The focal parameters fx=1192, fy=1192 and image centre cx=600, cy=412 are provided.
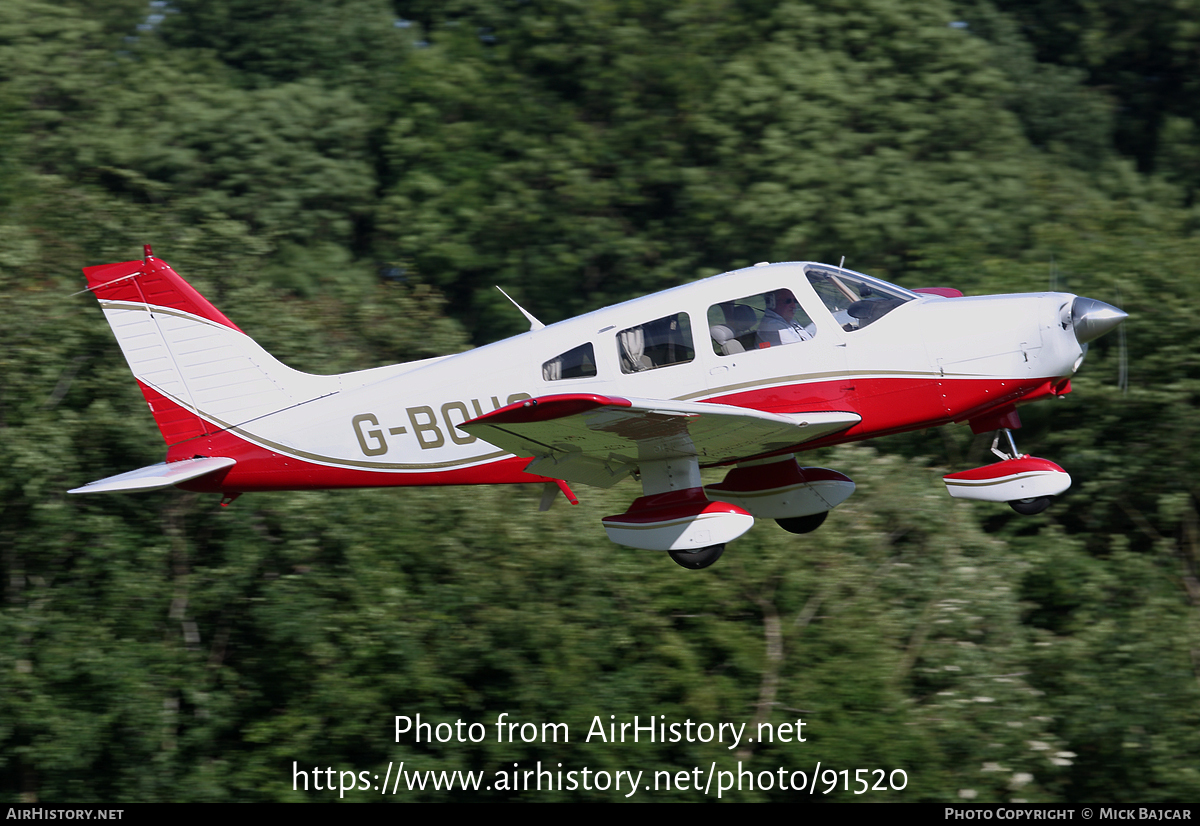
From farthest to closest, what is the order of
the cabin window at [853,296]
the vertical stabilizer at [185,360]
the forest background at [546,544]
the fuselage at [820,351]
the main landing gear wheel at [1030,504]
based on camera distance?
the forest background at [546,544] < the vertical stabilizer at [185,360] < the main landing gear wheel at [1030,504] < the cabin window at [853,296] < the fuselage at [820,351]

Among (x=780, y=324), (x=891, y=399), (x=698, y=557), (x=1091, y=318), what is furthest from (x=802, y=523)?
(x=1091, y=318)

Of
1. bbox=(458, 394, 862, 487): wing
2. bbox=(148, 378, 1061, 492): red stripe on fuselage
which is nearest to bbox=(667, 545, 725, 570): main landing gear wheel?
bbox=(458, 394, 862, 487): wing

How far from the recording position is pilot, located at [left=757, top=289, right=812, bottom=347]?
898cm

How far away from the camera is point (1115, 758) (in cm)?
1462

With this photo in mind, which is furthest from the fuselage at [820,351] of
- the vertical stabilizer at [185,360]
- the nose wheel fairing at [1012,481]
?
the vertical stabilizer at [185,360]

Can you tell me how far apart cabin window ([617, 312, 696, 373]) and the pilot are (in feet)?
2.01

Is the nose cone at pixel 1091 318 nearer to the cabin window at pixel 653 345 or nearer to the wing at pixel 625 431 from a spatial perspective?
the wing at pixel 625 431

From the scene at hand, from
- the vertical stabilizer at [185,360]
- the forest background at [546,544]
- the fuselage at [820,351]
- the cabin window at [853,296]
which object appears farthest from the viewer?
the forest background at [546,544]

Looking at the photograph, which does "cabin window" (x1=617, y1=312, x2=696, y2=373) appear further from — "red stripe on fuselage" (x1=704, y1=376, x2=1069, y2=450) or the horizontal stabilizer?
the horizontal stabilizer

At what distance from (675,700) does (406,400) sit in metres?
5.94

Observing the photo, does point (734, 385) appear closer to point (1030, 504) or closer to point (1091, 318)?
point (1030, 504)

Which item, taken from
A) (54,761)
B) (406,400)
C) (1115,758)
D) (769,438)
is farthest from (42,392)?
(1115,758)

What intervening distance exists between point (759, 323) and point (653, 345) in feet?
2.68

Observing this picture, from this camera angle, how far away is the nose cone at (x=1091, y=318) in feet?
28.7
